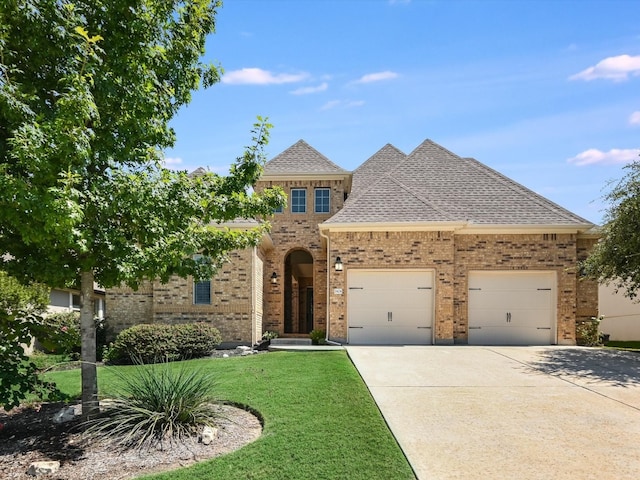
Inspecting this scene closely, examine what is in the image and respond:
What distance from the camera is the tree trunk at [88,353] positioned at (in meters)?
6.46

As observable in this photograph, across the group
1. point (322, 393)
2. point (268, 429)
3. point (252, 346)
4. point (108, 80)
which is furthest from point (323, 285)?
point (108, 80)

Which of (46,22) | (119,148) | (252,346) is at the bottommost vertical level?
(252,346)

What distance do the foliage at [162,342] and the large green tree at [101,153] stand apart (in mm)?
6528

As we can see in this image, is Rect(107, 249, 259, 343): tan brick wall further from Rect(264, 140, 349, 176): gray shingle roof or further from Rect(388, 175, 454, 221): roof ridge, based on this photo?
Rect(388, 175, 454, 221): roof ridge

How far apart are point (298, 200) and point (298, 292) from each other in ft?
17.7

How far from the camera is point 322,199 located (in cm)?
1922

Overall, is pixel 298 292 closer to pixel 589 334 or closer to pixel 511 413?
pixel 589 334

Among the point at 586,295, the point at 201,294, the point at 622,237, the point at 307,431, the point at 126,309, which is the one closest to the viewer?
the point at 307,431

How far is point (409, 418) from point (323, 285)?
12.3 meters

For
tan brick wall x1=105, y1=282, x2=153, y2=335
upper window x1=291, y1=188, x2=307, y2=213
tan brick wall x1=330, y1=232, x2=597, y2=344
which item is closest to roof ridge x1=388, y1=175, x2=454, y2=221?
tan brick wall x1=330, y1=232, x2=597, y2=344

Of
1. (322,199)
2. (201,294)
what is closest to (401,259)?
(322,199)

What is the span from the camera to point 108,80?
567cm

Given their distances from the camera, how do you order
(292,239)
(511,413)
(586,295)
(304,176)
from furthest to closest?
(292,239) < (304,176) < (586,295) < (511,413)

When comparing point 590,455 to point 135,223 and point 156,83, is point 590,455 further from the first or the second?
point 156,83
